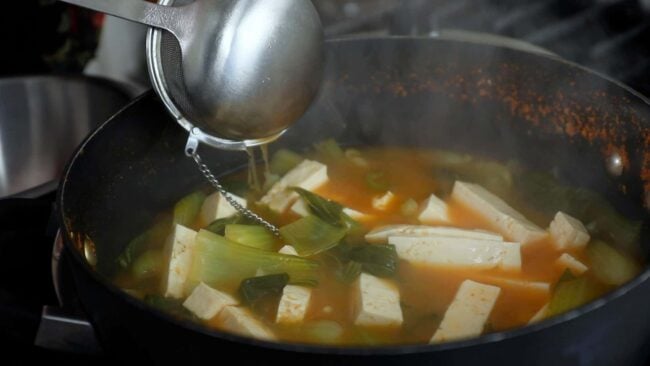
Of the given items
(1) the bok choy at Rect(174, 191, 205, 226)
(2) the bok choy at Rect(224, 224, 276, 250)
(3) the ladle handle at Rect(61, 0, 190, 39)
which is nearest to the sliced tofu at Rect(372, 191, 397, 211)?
(2) the bok choy at Rect(224, 224, 276, 250)

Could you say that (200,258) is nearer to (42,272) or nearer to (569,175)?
(42,272)

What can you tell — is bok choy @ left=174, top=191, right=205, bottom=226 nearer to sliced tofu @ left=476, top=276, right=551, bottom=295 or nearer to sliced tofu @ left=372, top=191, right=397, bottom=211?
sliced tofu @ left=372, top=191, right=397, bottom=211

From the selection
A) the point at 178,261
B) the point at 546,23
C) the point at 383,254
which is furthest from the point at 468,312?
the point at 546,23

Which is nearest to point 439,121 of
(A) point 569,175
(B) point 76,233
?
(A) point 569,175

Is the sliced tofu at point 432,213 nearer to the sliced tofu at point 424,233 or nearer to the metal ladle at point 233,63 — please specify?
the sliced tofu at point 424,233

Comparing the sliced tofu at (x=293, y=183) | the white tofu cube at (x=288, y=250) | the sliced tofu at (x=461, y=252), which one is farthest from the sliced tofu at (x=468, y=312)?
the sliced tofu at (x=293, y=183)

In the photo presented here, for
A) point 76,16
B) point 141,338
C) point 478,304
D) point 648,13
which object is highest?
point 648,13

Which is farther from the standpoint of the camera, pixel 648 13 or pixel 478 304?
pixel 648 13

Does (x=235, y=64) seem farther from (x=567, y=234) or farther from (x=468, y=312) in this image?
(x=567, y=234)
